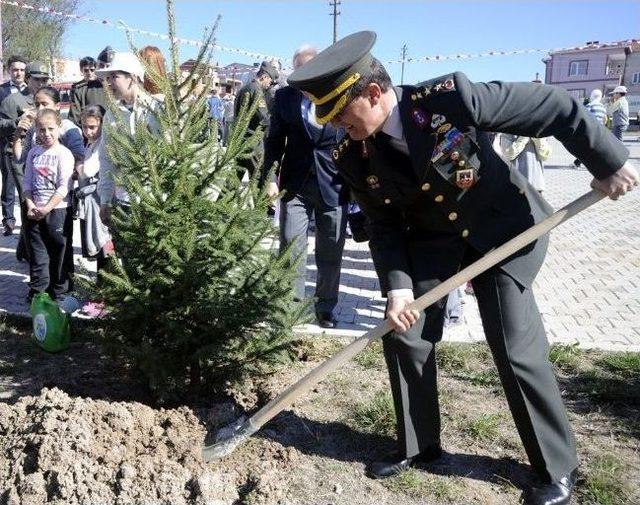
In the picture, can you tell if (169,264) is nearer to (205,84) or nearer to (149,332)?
(149,332)

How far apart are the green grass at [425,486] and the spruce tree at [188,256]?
3.12 feet

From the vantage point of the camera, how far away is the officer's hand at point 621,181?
7.98ft

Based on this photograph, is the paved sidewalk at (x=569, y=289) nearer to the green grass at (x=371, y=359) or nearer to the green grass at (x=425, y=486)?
the green grass at (x=371, y=359)

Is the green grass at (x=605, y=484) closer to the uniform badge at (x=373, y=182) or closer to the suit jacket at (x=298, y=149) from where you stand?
the uniform badge at (x=373, y=182)

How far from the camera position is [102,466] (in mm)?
2662

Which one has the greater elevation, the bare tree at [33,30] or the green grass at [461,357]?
the bare tree at [33,30]

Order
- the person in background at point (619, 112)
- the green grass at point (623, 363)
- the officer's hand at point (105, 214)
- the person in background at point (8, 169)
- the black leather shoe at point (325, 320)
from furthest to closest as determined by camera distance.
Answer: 1. the person in background at point (619, 112)
2. the person in background at point (8, 169)
3. the black leather shoe at point (325, 320)
4. the green grass at point (623, 363)
5. the officer's hand at point (105, 214)

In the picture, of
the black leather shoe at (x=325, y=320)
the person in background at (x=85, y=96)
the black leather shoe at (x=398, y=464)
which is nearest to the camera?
the black leather shoe at (x=398, y=464)

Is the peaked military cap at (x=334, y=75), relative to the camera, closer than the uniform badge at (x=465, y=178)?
Yes

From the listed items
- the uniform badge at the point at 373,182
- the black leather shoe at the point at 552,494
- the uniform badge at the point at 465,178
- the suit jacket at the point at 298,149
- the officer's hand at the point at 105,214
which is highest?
the uniform badge at the point at 465,178

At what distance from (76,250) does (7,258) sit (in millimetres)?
713

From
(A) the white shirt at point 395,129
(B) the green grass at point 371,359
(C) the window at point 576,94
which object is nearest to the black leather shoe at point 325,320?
(B) the green grass at point 371,359

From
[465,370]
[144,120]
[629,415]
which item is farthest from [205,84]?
[629,415]

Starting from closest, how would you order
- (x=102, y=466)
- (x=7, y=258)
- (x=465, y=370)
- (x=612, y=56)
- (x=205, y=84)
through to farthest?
(x=102, y=466) → (x=205, y=84) → (x=465, y=370) → (x=7, y=258) → (x=612, y=56)
